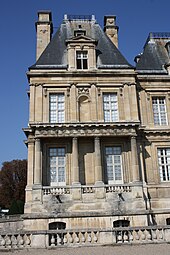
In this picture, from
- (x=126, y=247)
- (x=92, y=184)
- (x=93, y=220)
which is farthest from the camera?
(x=92, y=184)

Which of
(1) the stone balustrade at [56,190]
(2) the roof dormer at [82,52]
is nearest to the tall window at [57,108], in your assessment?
(2) the roof dormer at [82,52]

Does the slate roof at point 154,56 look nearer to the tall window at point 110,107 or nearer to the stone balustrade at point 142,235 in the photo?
the tall window at point 110,107

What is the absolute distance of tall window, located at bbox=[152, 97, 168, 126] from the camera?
19828 mm

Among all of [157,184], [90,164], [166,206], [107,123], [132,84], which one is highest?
[132,84]

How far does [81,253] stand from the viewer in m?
9.25

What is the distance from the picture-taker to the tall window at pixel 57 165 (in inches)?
683

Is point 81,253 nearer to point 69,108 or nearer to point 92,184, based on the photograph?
point 92,184

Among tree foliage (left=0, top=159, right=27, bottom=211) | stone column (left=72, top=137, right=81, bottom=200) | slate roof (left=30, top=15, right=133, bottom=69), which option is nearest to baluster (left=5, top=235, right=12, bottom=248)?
stone column (left=72, top=137, right=81, bottom=200)

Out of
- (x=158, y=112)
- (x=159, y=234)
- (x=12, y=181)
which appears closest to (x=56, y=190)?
(x=159, y=234)

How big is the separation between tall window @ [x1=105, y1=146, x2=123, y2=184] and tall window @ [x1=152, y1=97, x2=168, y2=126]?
12.4 ft

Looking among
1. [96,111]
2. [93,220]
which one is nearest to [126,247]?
[93,220]

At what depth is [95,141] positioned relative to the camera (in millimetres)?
17406

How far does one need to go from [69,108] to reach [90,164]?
3859 millimetres

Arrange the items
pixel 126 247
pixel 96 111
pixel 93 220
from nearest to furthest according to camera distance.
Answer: pixel 126 247 < pixel 93 220 < pixel 96 111
